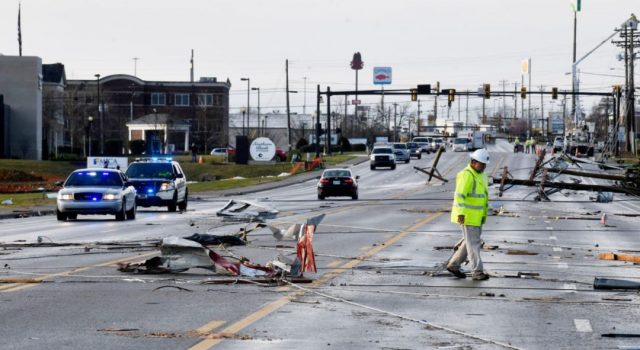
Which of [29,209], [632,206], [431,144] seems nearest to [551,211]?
[632,206]

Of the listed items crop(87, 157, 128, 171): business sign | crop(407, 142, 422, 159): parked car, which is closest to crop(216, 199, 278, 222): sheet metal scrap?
crop(87, 157, 128, 171): business sign

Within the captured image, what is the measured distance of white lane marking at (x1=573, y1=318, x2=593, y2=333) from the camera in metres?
12.0

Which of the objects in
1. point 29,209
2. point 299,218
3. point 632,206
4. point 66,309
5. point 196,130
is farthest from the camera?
point 196,130

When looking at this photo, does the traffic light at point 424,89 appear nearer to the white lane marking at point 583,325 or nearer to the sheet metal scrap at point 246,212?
the sheet metal scrap at point 246,212

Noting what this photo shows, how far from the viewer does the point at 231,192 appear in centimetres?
Result: 6375

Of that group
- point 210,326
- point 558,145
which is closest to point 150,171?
point 210,326

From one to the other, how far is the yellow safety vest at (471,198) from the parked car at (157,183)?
976 inches

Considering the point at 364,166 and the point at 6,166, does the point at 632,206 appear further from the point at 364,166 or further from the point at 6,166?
the point at 364,166

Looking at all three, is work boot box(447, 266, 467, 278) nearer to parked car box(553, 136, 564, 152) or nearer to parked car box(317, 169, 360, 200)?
parked car box(317, 169, 360, 200)

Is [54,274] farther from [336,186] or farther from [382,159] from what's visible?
[382,159]

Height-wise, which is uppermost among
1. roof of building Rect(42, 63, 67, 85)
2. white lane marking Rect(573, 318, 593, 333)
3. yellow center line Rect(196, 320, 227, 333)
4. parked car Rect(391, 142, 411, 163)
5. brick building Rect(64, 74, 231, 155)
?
roof of building Rect(42, 63, 67, 85)

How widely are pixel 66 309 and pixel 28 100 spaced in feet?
260

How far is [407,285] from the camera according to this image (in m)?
16.4

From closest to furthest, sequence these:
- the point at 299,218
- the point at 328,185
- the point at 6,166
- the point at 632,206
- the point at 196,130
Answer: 1. the point at 299,218
2. the point at 632,206
3. the point at 328,185
4. the point at 6,166
5. the point at 196,130
